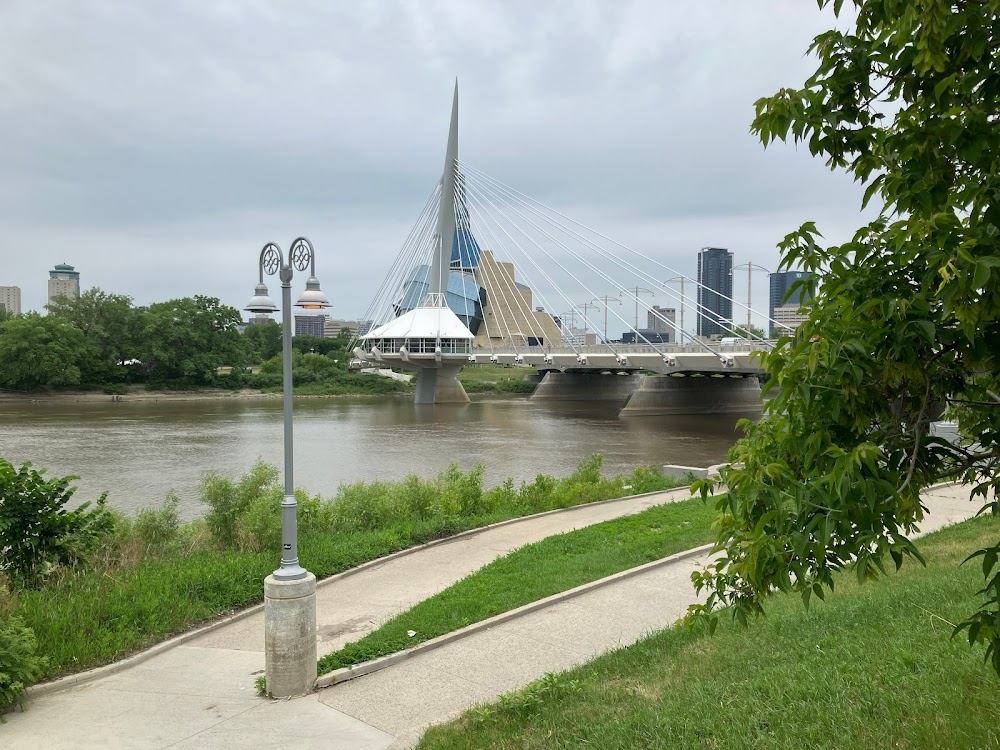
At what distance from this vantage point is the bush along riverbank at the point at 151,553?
7410 mm

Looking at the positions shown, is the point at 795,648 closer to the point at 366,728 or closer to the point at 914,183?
the point at 366,728

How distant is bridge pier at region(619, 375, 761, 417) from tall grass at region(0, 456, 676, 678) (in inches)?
1671

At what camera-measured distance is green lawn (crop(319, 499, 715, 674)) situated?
7.64 metres

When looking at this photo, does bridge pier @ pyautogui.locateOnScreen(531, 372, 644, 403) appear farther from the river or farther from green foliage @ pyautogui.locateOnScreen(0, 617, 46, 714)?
green foliage @ pyautogui.locateOnScreen(0, 617, 46, 714)

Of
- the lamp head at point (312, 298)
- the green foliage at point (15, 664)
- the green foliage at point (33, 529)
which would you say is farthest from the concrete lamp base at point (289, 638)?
the green foliage at point (33, 529)

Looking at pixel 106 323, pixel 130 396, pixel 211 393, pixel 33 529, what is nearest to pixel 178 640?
pixel 33 529

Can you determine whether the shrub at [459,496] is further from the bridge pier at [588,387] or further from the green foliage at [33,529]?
the bridge pier at [588,387]

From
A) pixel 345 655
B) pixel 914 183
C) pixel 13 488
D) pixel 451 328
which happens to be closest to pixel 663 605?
pixel 345 655

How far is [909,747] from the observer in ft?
13.2

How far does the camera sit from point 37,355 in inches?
2692

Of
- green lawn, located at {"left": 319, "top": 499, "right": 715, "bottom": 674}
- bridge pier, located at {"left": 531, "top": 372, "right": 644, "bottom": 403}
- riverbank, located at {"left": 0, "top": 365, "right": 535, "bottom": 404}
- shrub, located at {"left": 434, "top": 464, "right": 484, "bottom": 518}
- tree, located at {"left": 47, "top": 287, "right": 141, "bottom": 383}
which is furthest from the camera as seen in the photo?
bridge pier, located at {"left": 531, "top": 372, "right": 644, "bottom": 403}

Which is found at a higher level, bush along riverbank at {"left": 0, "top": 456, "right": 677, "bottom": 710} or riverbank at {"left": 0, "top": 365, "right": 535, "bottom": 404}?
bush along riverbank at {"left": 0, "top": 456, "right": 677, "bottom": 710}

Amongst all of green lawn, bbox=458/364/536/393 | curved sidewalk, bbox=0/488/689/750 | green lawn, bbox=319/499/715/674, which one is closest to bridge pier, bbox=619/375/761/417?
green lawn, bbox=458/364/536/393

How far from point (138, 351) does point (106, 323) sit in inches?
184
